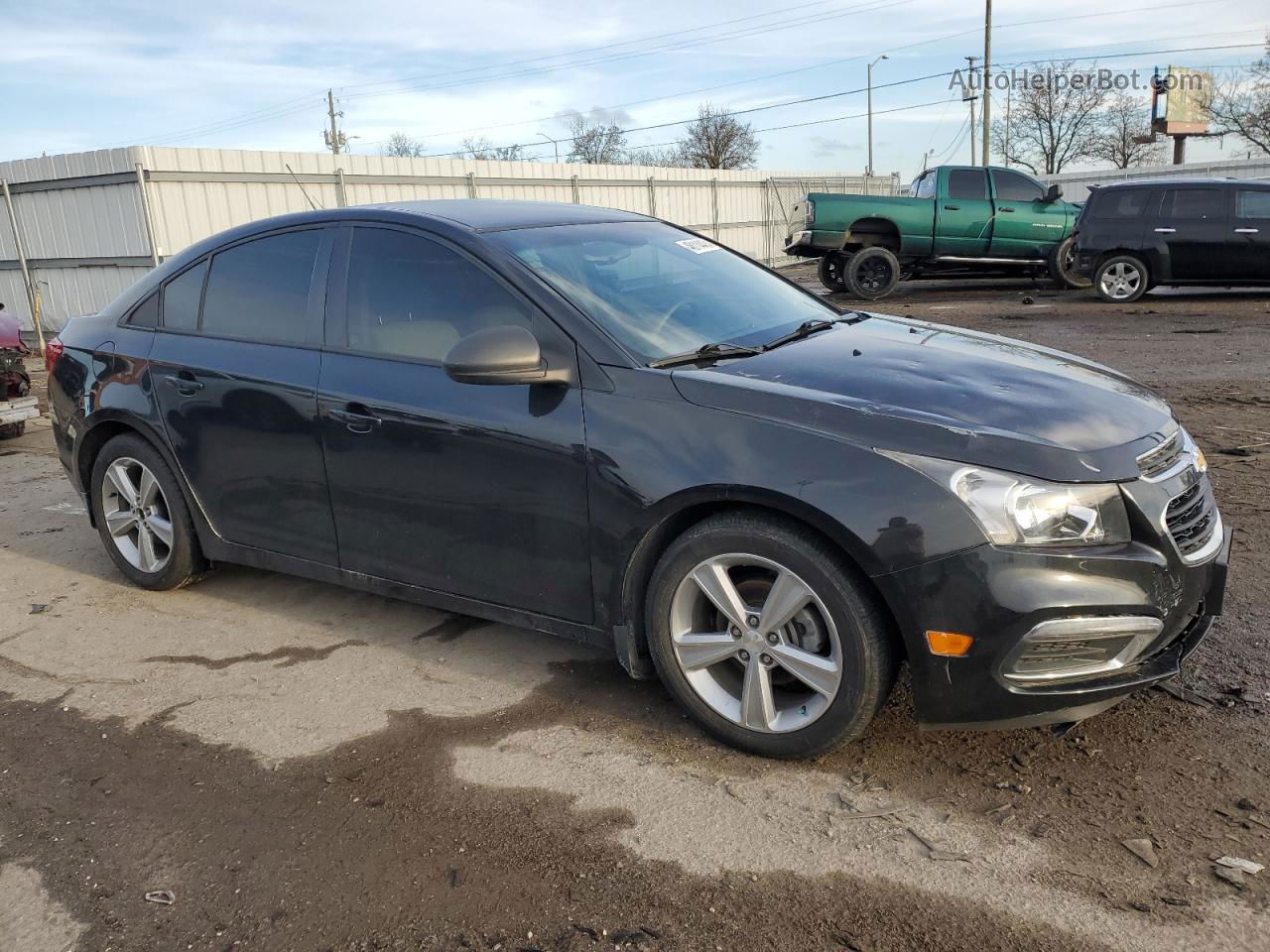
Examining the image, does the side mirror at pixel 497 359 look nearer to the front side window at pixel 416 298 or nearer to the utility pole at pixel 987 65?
the front side window at pixel 416 298

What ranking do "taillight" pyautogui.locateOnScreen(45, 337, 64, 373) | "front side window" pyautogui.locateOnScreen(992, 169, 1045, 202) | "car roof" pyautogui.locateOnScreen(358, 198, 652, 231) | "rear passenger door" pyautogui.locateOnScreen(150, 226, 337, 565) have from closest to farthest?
"car roof" pyautogui.locateOnScreen(358, 198, 652, 231)
"rear passenger door" pyautogui.locateOnScreen(150, 226, 337, 565)
"taillight" pyautogui.locateOnScreen(45, 337, 64, 373)
"front side window" pyautogui.locateOnScreen(992, 169, 1045, 202)

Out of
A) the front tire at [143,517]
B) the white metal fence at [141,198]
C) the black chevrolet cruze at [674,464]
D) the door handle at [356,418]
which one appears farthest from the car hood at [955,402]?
the white metal fence at [141,198]

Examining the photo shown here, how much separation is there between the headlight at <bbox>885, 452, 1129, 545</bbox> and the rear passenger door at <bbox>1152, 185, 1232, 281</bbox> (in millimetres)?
13514

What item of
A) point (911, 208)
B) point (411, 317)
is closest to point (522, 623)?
point (411, 317)

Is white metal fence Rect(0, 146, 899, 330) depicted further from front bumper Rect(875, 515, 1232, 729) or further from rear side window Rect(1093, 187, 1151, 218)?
front bumper Rect(875, 515, 1232, 729)

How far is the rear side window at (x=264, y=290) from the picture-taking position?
4215 millimetres

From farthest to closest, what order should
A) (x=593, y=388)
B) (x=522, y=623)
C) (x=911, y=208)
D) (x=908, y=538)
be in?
(x=911, y=208)
(x=522, y=623)
(x=593, y=388)
(x=908, y=538)

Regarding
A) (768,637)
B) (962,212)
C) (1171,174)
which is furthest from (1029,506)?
(1171,174)

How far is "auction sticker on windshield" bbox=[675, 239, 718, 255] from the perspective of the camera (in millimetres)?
4410

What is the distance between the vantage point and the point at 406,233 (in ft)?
12.9

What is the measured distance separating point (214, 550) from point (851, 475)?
10.0ft

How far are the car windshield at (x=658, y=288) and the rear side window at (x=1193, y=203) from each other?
39.7ft

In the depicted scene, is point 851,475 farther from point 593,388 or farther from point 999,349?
point 999,349

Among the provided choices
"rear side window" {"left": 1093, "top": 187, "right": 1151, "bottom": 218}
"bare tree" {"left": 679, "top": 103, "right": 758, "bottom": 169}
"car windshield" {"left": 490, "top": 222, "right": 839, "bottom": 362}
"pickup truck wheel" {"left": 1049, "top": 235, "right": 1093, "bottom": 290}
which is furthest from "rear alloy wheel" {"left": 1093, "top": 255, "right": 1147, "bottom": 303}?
"bare tree" {"left": 679, "top": 103, "right": 758, "bottom": 169}
